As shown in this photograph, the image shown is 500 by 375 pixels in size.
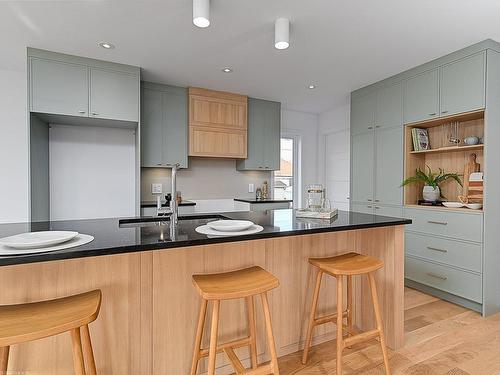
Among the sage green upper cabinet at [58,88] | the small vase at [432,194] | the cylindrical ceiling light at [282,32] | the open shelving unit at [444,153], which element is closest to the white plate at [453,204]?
the small vase at [432,194]

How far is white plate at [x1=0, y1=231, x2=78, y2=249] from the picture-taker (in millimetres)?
1038

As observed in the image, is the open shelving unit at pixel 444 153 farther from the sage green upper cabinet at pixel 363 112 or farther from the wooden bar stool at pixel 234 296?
the wooden bar stool at pixel 234 296

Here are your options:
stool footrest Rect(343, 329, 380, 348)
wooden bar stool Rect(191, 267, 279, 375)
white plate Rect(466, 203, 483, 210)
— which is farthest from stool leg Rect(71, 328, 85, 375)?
white plate Rect(466, 203, 483, 210)

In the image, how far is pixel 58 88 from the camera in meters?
2.83

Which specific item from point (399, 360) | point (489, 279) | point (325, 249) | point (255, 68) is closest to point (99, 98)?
A: point (255, 68)

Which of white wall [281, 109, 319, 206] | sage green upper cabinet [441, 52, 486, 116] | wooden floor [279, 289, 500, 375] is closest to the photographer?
wooden floor [279, 289, 500, 375]

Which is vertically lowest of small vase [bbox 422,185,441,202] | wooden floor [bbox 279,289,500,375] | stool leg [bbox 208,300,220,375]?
wooden floor [bbox 279,289,500,375]

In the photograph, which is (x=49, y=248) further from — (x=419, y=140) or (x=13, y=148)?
(x=419, y=140)

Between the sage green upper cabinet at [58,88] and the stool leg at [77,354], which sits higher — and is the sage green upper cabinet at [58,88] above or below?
above

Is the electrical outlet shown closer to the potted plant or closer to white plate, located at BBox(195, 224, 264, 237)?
white plate, located at BBox(195, 224, 264, 237)

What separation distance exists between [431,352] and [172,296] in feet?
5.96

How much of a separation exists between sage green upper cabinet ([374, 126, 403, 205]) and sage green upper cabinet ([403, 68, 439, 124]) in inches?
8.5

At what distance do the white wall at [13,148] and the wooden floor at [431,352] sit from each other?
3371mm

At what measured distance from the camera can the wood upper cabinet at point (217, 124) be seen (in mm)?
3883
